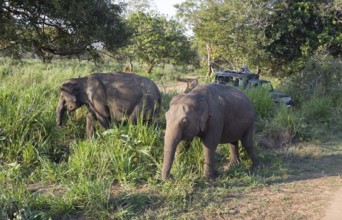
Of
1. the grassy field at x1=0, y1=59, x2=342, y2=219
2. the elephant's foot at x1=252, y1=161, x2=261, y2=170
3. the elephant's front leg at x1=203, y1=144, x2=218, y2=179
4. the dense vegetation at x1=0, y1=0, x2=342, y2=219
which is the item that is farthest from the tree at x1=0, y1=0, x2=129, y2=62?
the elephant's foot at x1=252, y1=161, x2=261, y2=170

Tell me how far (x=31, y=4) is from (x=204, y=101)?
513cm

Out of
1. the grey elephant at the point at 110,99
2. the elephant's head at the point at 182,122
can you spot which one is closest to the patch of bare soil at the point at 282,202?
the elephant's head at the point at 182,122

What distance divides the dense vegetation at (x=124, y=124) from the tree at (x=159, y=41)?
8693 millimetres

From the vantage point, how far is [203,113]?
495 centimetres

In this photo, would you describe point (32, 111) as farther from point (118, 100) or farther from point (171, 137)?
point (171, 137)

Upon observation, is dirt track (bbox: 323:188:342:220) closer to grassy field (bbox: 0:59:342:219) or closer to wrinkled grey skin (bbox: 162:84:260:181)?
grassy field (bbox: 0:59:342:219)

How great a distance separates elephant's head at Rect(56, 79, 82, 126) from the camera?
6.77 metres

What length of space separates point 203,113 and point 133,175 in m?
1.26

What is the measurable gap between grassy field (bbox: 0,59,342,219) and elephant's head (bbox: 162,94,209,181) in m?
0.46

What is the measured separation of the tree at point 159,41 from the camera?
976 inches

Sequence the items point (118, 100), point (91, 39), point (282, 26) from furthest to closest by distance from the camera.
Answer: point (282, 26) < point (91, 39) < point (118, 100)

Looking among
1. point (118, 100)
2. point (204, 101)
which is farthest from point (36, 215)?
point (118, 100)

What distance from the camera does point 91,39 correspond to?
9023 millimetres

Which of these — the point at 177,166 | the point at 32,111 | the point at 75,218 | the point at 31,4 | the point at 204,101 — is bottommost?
the point at 75,218
